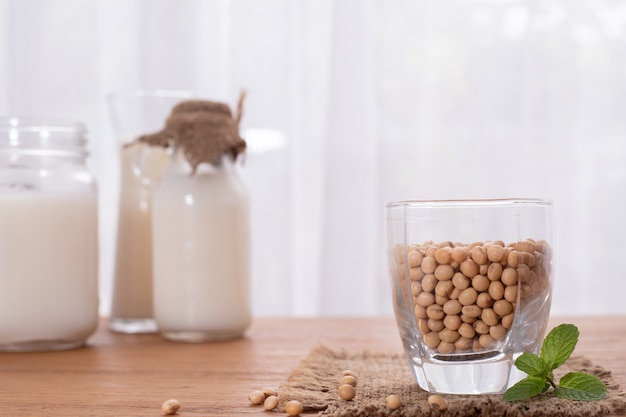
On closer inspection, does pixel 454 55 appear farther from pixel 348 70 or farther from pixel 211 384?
pixel 211 384

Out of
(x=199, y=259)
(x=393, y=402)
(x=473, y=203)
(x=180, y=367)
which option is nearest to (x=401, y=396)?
(x=393, y=402)

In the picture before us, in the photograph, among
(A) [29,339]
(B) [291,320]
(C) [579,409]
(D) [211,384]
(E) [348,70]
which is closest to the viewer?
(C) [579,409]

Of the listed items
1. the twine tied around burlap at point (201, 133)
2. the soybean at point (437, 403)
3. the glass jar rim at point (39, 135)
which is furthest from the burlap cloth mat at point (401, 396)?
the glass jar rim at point (39, 135)

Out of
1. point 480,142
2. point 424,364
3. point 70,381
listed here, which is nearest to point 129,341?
point 70,381

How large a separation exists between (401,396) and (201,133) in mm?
501

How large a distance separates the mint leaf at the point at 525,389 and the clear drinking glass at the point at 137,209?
26.1 inches

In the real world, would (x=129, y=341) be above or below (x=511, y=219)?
below

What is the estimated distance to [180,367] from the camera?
82 centimetres

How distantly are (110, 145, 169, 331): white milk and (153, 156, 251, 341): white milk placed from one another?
106mm

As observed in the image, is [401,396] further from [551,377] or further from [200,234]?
[200,234]

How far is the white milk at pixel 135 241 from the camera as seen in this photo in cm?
113

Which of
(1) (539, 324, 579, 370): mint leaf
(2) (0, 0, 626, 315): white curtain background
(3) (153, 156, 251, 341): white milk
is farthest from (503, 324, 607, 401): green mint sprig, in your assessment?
(2) (0, 0, 626, 315): white curtain background

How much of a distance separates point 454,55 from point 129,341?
48.3 inches

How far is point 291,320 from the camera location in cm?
125
